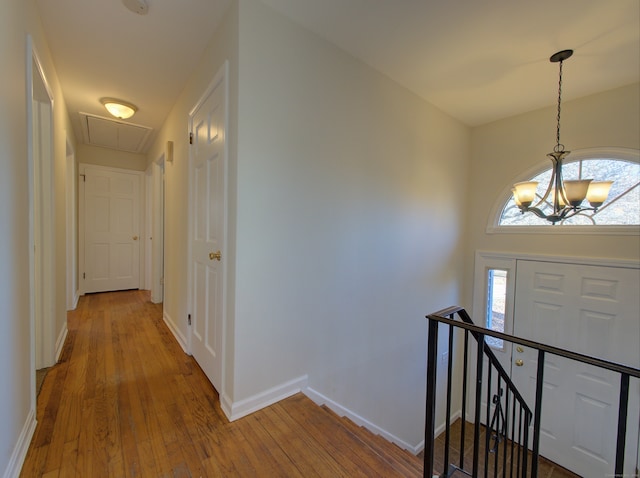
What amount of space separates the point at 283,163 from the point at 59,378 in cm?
221

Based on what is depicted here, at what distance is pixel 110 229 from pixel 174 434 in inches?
164

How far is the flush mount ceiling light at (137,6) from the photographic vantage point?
1626 millimetres

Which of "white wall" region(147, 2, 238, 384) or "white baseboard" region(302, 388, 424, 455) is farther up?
"white wall" region(147, 2, 238, 384)

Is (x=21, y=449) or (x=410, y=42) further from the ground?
(x=410, y=42)

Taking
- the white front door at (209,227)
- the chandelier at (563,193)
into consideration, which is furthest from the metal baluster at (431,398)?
the chandelier at (563,193)

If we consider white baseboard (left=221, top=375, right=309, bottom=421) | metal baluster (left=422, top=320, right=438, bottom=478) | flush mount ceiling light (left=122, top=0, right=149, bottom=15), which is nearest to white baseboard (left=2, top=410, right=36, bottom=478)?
white baseboard (left=221, top=375, right=309, bottom=421)

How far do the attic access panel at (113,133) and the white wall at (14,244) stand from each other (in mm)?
2083

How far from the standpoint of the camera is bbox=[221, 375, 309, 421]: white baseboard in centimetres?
164

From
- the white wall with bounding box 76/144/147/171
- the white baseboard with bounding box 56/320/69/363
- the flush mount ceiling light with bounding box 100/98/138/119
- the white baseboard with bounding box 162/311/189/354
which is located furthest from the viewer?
the white wall with bounding box 76/144/147/171

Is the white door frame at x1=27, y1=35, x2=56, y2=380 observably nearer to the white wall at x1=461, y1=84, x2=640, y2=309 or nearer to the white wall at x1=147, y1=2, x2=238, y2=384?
the white wall at x1=147, y1=2, x2=238, y2=384

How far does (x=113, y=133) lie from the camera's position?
12.5 ft

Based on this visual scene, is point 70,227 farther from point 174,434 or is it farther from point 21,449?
point 174,434

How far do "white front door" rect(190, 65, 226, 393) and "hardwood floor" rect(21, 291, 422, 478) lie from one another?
0.27 m

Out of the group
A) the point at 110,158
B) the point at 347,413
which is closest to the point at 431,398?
the point at 347,413
